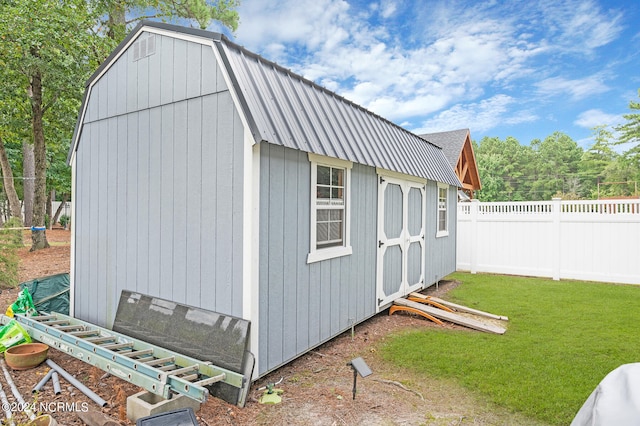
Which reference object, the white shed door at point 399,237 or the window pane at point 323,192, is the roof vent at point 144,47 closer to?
the window pane at point 323,192

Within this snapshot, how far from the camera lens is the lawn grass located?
9.91 ft

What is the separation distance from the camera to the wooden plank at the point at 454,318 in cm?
465

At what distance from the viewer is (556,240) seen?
26.6 ft

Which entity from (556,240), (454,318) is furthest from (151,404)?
(556,240)

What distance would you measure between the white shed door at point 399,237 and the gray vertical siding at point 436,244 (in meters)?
0.36

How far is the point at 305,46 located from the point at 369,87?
6043 millimetres

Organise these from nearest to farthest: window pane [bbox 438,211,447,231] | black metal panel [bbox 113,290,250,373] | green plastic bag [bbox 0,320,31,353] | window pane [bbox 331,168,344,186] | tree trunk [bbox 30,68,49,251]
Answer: black metal panel [bbox 113,290,250,373] < green plastic bag [bbox 0,320,31,353] < window pane [bbox 331,168,344,186] < window pane [bbox 438,211,447,231] < tree trunk [bbox 30,68,49,251]

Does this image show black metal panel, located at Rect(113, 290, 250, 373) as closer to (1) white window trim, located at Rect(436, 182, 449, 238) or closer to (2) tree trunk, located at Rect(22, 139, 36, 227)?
(1) white window trim, located at Rect(436, 182, 449, 238)

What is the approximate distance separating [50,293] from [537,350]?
6.10m

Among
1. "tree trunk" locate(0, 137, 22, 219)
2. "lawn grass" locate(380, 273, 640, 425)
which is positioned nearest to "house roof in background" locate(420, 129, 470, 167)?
"lawn grass" locate(380, 273, 640, 425)

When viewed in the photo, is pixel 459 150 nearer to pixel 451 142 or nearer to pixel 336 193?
pixel 451 142

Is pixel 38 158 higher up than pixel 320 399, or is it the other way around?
pixel 38 158

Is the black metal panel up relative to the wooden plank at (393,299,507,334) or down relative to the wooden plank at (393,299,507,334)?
up

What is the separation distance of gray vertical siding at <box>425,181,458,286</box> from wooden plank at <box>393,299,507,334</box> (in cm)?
169
